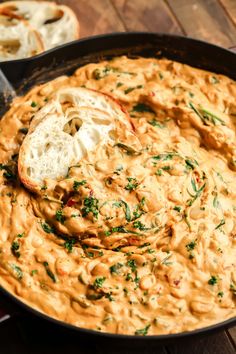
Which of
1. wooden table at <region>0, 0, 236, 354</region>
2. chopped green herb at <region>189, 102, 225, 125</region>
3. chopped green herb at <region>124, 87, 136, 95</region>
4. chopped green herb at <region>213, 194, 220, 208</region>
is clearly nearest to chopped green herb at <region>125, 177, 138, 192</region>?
chopped green herb at <region>213, 194, 220, 208</region>

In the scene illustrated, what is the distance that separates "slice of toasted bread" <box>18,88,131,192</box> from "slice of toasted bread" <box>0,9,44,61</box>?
931 mm

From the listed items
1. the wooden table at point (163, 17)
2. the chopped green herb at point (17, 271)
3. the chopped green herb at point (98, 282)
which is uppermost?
the wooden table at point (163, 17)

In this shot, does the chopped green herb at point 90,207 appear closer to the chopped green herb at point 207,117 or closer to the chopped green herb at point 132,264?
the chopped green herb at point 132,264

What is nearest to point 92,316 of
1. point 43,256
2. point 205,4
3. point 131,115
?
point 43,256

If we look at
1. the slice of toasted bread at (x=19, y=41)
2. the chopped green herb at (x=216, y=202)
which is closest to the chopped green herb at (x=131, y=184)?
the chopped green herb at (x=216, y=202)

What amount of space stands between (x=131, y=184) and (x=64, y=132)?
2.21 ft

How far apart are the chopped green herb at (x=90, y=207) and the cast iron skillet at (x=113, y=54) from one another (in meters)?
1.25

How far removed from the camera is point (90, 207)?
132 inches

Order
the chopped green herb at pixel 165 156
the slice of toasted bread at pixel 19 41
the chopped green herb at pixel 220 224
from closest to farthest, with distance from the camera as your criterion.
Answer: the chopped green herb at pixel 220 224, the chopped green herb at pixel 165 156, the slice of toasted bread at pixel 19 41

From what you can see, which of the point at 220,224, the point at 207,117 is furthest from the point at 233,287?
the point at 207,117

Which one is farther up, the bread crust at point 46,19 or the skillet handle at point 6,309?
the bread crust at point 46,19

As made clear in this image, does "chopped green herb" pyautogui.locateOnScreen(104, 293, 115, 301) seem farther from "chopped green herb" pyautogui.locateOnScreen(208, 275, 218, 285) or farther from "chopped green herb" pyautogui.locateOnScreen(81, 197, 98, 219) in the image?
"chopped green herb" pyautogui.locateOnScreen(208, 275, 218, 285)

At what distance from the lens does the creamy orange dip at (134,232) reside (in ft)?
10.5

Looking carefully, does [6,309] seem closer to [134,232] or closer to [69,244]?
[69,244]
